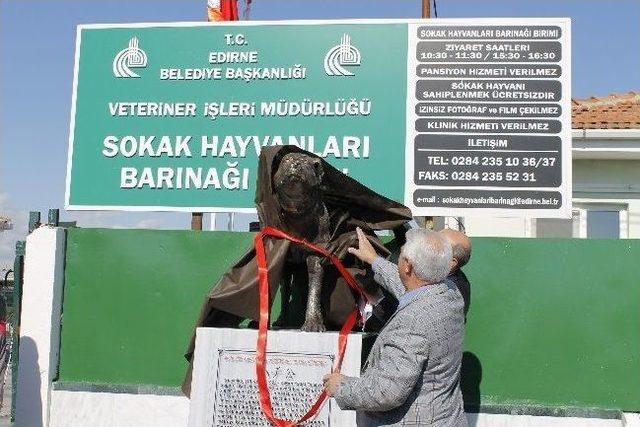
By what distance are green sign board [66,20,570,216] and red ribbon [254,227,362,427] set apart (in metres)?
1.59

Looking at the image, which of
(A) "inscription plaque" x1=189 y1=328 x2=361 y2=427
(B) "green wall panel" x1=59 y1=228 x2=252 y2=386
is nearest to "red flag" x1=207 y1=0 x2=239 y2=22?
(B) "green wall panel" x1=59 y1=228 x2=252 y2=386

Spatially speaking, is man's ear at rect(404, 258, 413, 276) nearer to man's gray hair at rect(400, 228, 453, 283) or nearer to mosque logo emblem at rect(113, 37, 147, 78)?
man's gray hair at rect(400, 228, 453, 283)

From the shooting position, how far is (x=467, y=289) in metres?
3.94

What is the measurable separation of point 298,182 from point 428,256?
917 millimetres

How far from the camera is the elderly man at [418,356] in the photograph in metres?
2.59

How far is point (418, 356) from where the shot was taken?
258 cm

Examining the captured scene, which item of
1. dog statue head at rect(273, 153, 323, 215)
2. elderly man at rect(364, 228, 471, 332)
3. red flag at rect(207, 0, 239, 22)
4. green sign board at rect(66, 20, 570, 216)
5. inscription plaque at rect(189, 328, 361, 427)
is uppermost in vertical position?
red flag at rect(207, 0, 239, 22)

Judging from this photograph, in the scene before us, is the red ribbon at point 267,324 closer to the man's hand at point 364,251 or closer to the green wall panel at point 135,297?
the man's hand at point 364,251

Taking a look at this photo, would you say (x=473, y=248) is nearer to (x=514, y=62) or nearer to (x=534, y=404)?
(x=534, y=404)

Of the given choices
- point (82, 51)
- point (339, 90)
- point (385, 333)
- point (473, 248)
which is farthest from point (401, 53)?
point (385, 333)

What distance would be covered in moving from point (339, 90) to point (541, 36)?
144 centimetres

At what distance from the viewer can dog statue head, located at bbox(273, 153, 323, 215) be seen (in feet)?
11.2

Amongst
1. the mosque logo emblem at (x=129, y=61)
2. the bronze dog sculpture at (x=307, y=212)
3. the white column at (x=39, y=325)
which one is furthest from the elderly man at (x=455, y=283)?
the mosque logo emblem at (x=129, y=61)

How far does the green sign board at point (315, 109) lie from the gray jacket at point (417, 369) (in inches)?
92.4
